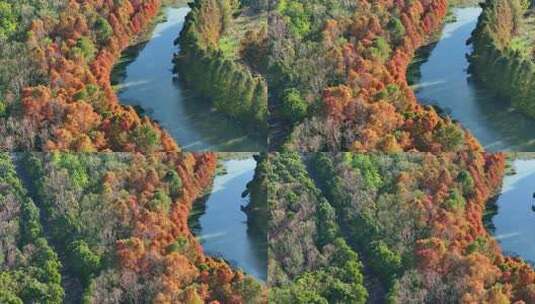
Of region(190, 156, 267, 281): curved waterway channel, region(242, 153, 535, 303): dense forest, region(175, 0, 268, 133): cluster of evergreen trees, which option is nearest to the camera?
region(242, 153, 535, 303): dense forest

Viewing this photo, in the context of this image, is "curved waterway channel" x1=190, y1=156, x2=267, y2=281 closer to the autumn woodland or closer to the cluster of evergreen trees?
the autumn woodland

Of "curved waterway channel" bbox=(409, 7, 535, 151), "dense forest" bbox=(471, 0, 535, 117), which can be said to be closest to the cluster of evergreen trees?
"curved waterway channel" bbox=(409, 7, 535, 151)

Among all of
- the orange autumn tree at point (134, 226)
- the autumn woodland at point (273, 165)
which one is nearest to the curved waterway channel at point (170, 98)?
the autumn woodland at point (273, 165)

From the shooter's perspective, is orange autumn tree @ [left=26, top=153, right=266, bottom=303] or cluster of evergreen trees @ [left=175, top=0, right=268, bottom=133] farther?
cluster of evergreen trees @ [left=175, top=0, right=268, bottom=133]

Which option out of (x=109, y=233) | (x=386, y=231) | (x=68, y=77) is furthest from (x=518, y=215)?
(x=68, y=77)

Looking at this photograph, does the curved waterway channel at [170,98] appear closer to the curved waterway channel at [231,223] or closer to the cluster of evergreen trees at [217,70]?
the cluster of evergreen trees at [217,70]

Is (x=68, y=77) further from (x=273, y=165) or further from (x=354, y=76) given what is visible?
(x=354, y=76)
